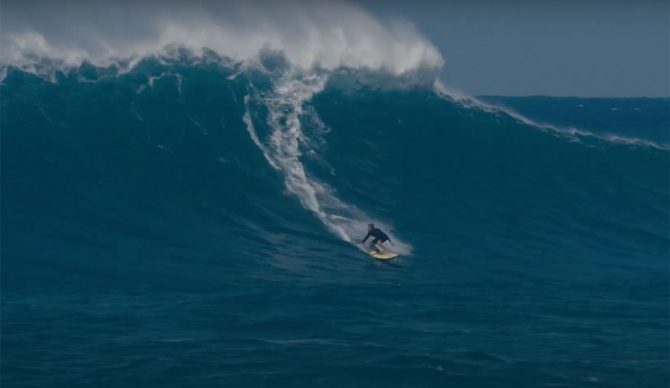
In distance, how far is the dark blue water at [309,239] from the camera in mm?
11414

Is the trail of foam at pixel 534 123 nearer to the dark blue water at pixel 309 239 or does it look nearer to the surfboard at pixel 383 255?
the dark blue water at pixel 309 239

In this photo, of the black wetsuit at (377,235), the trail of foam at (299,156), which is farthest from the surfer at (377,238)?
the trail of foam at (299,156)

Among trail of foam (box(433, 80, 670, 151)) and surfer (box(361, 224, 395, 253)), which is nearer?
surfer (box(361, 224, 395, 253))

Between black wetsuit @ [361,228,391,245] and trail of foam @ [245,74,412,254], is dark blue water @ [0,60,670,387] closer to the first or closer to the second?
trail of foam @ [245,74,412,254]

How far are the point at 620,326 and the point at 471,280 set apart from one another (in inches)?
110

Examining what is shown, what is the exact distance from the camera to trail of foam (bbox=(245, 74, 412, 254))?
18.4 m

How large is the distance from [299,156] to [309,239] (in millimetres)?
3926

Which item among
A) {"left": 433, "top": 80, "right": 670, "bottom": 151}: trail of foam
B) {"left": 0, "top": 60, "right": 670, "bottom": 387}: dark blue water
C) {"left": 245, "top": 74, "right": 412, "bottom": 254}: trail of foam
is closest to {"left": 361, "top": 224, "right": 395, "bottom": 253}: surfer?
{"left": 245, "top": 74, "right": 412, "bottom": 254}: trail of foam

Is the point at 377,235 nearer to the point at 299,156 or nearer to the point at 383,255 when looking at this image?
the point at 383,255

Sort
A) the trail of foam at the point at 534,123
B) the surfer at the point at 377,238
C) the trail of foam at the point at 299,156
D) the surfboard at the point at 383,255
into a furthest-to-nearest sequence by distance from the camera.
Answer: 1. the trail of foam at the point at 534,123
2. the trail of foam at the point at 299,156
3. the surfer at the point at 377,238
4. the surfboard at the point at 383,255

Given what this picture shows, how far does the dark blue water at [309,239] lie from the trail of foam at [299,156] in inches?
2.3

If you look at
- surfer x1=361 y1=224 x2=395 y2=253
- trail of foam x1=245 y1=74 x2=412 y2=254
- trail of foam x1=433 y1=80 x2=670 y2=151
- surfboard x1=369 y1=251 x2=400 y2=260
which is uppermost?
trail of foam x1=433 y1=80 x2=670 y2=151

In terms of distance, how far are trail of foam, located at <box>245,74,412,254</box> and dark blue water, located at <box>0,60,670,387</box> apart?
59 millimetres

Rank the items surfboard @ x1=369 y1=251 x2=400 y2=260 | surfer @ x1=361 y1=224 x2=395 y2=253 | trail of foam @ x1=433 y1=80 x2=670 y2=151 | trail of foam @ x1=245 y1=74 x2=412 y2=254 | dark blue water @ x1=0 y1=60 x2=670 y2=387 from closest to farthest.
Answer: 1. dark blue water @ x1=0 y1=60 x2=670 y2=387
2. surfboard @ x1=369 y1=251 x2=400 y2=260
3. surfer @ x1=361 y1=224 x2=395 y2=253
4. trail of foam @ x1=245 y1=74 x2=412 y2=254
5. trail of foam @ x1=433 y1=80 x2=670 y2=151
